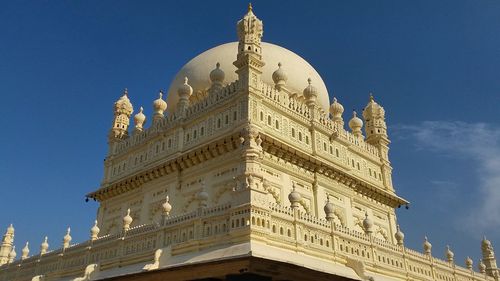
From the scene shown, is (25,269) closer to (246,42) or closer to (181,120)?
(181,120)

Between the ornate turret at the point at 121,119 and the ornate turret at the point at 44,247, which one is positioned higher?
the ornate turret at the point at 121,119

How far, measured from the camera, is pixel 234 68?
22.3 metres

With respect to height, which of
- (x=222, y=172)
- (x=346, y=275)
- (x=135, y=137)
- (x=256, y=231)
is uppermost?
(x=135, y=137)

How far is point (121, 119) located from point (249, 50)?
10.5 meters

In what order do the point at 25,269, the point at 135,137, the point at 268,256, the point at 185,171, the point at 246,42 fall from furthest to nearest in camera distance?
the point at 135,137 → the point at 25,269 → the point at 185,171 → the point at 246,42 → the point at 268,256

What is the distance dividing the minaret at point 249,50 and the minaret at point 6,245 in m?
16.1

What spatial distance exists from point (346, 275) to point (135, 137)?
1342cm

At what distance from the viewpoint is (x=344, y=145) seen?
2100cm

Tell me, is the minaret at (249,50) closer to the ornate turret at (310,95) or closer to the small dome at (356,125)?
the ornate turret at (310,95)

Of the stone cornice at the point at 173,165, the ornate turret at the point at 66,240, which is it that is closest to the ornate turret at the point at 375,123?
the stone cornice at the point at 173,165

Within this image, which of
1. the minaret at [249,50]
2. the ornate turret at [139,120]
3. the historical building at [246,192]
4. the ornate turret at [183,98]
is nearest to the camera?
the historical building at [246,192]

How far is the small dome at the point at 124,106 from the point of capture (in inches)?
982

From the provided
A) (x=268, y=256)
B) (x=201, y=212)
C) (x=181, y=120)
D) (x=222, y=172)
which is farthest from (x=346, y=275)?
(x=181, y=120)

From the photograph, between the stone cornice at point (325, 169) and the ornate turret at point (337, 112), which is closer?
the stone cornice at point (325, 169)
